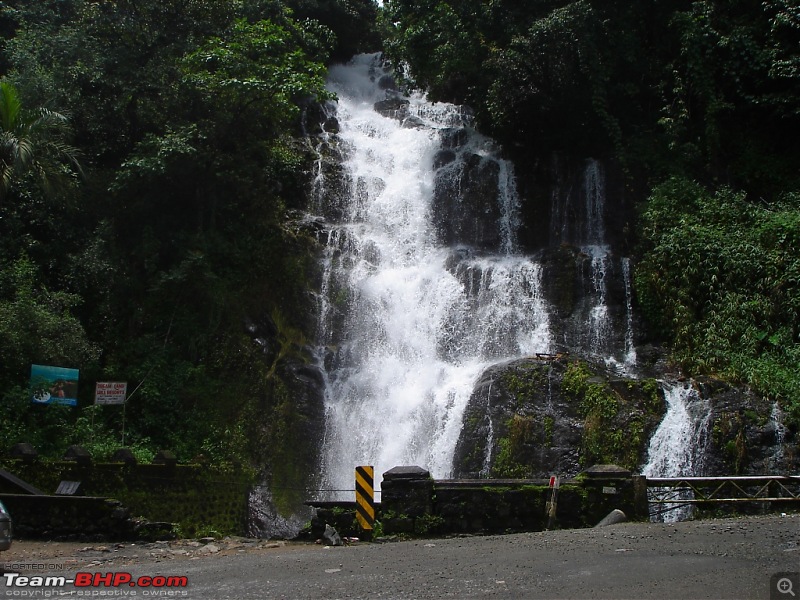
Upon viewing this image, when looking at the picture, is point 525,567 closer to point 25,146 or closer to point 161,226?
point 25,146

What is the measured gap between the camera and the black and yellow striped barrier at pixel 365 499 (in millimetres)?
10336

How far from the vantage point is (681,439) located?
14.4m

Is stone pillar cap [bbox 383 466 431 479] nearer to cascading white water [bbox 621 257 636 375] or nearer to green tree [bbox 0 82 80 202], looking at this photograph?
Answer: cascading white water [bbox 621 257 636 375]

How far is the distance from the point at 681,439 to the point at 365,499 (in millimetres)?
6828

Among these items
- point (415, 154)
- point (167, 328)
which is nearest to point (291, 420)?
point (167, 328)

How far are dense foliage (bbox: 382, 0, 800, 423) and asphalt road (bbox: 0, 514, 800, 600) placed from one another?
324 inches

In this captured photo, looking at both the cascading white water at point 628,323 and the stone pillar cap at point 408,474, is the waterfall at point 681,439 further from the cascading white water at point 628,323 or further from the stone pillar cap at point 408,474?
the stone pillar cap at point 408,474

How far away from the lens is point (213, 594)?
6914 mm

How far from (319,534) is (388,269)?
1095 centimetres

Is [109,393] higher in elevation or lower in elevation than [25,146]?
lower

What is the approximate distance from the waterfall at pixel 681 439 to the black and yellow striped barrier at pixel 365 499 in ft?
19.1

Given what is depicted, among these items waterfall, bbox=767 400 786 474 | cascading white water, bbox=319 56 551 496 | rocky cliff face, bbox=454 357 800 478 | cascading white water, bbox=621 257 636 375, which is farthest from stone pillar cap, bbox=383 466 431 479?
cascading white water, bbox=621 257 636 375

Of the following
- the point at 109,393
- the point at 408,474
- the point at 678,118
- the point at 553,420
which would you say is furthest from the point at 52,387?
the point at 678,118

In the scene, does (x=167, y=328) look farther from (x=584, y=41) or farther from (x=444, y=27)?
(x=584, y=41)
